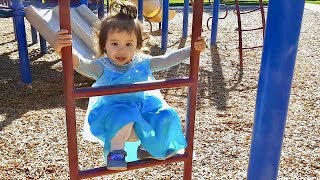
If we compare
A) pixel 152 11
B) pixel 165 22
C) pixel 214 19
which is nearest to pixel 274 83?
pixel 165 22

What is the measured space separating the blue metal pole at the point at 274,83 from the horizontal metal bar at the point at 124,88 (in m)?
0.33

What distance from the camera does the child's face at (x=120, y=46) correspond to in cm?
195

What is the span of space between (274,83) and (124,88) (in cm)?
61

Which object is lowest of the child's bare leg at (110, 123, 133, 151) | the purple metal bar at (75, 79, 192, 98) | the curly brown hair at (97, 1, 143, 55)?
the child's bare leg at (110, 123, 133, 151)

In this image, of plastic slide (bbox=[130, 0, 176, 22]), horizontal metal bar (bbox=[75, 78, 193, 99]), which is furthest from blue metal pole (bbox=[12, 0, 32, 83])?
plastic slide (bbox=[130, 0, 176, 22])

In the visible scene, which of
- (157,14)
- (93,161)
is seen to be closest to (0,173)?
(93,161)

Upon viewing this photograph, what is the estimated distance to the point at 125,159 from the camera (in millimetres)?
1947

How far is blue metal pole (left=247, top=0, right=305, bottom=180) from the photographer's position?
1.73 meters

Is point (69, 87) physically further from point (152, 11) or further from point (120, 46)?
point (152, 11)

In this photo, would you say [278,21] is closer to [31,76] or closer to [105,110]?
[105,110]

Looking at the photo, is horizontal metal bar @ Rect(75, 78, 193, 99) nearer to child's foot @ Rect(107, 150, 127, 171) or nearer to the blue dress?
the blue dress

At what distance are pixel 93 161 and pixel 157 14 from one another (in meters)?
6.46

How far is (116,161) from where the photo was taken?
1.85 m

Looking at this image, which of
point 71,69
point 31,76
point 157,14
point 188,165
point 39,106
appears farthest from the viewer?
point 157,14
